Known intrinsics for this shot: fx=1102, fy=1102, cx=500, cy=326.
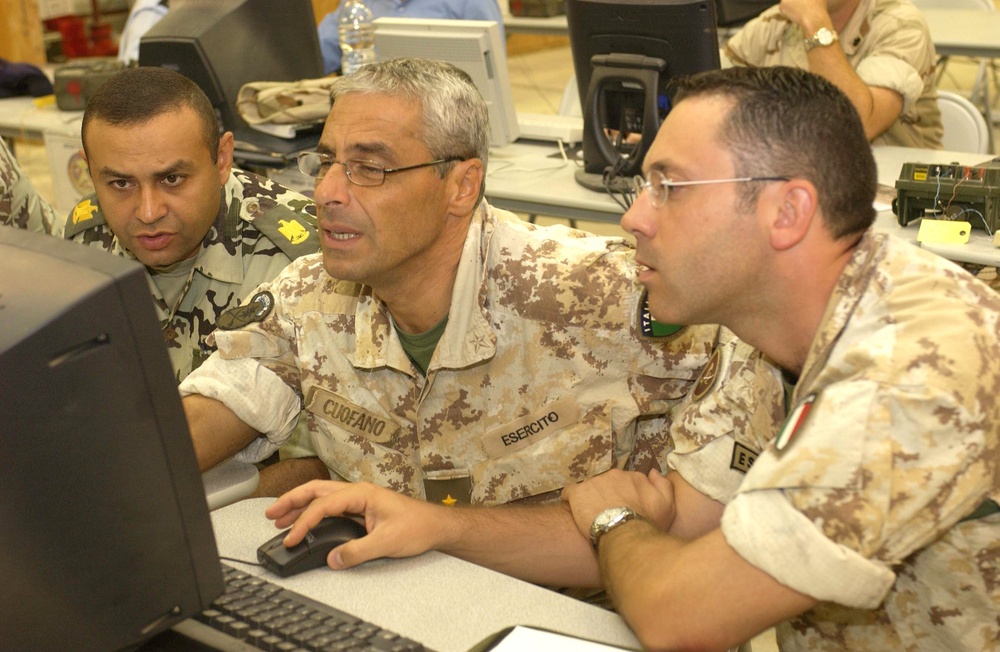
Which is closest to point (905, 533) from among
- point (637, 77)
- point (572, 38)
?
Result: point (637, 77)

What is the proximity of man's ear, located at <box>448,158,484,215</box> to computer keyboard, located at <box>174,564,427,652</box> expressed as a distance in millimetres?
816

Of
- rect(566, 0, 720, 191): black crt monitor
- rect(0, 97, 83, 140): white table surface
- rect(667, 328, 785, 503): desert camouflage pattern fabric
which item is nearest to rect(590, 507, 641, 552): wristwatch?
rect(667, 328, 785, 503): desert camouflage pattern fabric

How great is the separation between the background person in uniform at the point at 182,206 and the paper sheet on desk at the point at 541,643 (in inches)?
51.2

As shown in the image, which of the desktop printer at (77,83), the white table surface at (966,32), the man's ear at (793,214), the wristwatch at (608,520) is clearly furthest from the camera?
the white table surface at (966,32)

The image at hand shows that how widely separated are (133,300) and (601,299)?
0.93m

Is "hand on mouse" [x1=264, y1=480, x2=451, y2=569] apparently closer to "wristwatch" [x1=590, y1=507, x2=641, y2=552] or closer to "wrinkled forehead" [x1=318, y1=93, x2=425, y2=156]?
"wristwatch" [x1=590, y1=507, x2=641, y2=552]

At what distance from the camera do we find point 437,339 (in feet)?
6.04

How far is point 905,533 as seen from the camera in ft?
3.65

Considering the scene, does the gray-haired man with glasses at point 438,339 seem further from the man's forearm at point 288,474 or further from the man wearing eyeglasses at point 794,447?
the man wearing eyeglasses at point 794,447

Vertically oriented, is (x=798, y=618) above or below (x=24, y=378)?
below

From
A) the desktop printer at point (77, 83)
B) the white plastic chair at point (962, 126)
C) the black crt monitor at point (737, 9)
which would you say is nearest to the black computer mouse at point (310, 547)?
the white plastic chair at point (962, 126)

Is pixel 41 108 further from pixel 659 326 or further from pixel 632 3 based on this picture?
pixel 659 326

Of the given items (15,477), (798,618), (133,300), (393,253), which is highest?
(133,300)

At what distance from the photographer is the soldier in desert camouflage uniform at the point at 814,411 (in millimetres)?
1100
